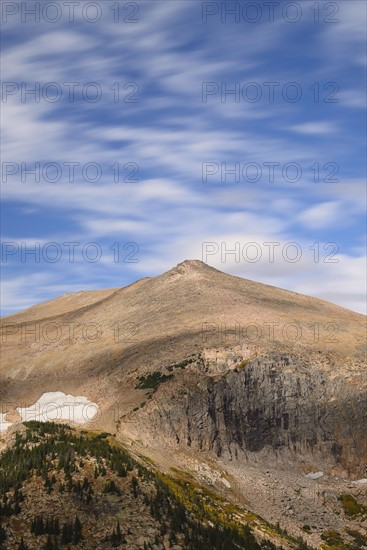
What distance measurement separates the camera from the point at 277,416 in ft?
325

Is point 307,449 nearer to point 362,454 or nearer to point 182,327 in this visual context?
point 362,454

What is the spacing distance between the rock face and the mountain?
0.56ft

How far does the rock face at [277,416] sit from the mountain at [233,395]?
17 centimetres

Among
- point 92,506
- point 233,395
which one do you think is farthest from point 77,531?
point 233,395

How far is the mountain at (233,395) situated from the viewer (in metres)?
83.2

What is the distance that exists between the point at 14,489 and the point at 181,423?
40.9m

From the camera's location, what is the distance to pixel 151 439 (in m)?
86.2

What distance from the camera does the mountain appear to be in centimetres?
8325

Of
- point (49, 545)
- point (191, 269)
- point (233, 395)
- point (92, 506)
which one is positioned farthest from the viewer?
point (191, 269)

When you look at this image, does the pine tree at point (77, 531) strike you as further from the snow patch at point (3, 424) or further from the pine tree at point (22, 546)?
the snow patch at point (3, 424)

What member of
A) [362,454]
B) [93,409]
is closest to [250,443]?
[362,454]

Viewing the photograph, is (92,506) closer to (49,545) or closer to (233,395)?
(49,545)

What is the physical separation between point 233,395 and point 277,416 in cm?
776

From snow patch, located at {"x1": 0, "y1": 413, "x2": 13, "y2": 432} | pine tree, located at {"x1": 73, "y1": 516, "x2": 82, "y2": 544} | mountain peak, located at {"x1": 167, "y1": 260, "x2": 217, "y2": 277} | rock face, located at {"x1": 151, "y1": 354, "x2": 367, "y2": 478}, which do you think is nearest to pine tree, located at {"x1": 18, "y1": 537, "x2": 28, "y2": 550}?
pine tree, located at {"x1": 73, "y1": 516, "x2": 82, "y2": 544}
